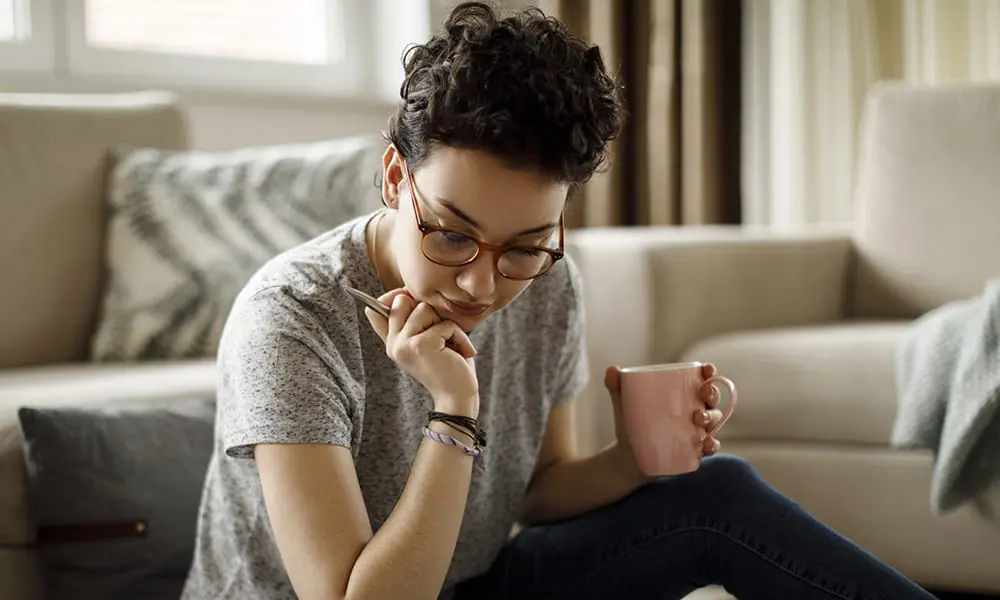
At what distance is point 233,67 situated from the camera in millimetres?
3047

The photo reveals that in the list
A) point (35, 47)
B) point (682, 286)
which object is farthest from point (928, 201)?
point (35, 47)

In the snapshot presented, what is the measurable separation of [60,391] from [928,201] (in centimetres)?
186

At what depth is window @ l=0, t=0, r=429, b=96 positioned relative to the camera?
8.80 feet

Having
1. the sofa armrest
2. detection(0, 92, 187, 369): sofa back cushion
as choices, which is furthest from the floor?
detection(0, 92, 187, 369): sofa back cushion

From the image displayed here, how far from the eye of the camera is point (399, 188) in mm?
1083

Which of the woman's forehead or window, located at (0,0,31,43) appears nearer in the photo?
the woman's forehead

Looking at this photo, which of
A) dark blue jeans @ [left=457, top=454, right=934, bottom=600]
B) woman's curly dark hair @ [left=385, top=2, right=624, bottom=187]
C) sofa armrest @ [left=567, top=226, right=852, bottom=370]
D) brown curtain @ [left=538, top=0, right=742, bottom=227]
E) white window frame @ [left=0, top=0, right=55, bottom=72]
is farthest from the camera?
brown curtain @ [left=538, top=0, right=742, bottom=227]

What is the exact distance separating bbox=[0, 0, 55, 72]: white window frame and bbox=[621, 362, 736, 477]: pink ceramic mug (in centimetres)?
198

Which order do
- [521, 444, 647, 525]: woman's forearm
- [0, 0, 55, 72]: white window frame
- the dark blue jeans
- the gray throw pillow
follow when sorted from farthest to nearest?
[0, 0, 55, 72]: white window frame → the gray throw pillow → [521, 444, 647, 525]: woman's forearm → the dark blue jeans

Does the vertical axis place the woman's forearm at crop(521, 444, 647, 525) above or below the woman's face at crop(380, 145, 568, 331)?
below

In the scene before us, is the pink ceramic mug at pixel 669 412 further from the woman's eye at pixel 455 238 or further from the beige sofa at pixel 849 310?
the beige sofa at pixel 849 310

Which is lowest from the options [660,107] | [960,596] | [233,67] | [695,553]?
[960,596]

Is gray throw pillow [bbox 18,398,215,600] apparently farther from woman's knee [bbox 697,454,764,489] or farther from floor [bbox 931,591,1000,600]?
floor [bbox 931,591,1000,600]

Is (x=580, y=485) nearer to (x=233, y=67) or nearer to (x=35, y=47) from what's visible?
(x=35, y=47)
